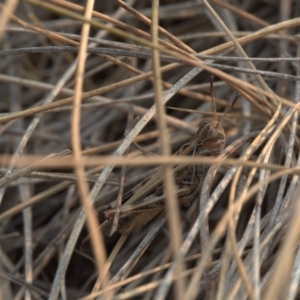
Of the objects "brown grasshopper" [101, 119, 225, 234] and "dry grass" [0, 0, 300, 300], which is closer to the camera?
"dry grass" [0, 0, 300, 300]

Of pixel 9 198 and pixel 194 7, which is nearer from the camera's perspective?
pixel 9 198

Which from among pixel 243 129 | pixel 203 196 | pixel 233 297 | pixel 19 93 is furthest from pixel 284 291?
pixel 19 93

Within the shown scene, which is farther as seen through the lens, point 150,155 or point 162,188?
point 150,155

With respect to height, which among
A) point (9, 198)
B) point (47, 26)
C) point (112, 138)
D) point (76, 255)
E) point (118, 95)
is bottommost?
point (76, 255)

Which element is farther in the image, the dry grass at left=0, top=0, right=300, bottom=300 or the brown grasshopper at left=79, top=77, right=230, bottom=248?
the brown grasshopper at left=79, top=77, right=230, bottom=248

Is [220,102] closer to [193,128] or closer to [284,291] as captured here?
[193,128]

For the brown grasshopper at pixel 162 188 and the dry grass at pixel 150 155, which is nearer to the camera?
the dry grass at pixel 150 155

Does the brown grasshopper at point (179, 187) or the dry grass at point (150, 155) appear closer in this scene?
the dry grass at point (150, 155)

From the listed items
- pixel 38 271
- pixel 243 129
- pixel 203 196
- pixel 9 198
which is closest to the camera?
pixel 203 196
